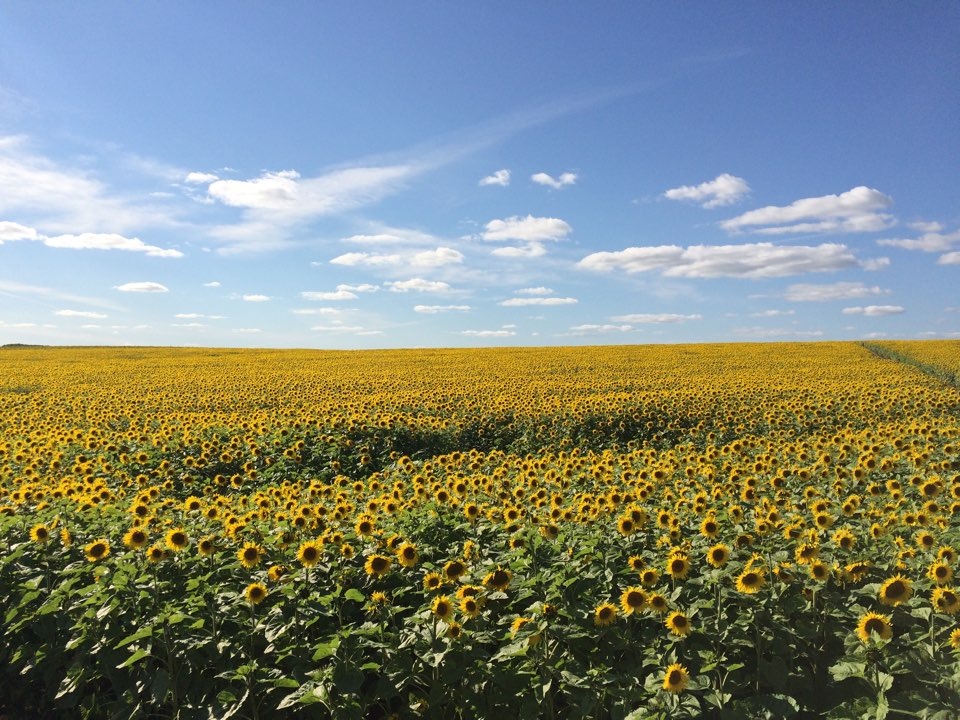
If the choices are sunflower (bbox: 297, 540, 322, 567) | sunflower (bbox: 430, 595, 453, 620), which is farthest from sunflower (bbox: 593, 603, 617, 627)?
sunflower (bbox: 297, 540, 322, 567)

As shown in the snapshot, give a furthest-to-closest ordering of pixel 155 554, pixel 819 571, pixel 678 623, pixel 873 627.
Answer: pixel 155 554, pixel 819 571, pixel 678 623, pixel 873 627

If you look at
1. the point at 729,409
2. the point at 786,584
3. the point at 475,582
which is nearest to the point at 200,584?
the point at 475,582

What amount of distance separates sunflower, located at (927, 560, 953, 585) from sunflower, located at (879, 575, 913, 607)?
10.9 inches

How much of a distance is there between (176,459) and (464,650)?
39.6ft

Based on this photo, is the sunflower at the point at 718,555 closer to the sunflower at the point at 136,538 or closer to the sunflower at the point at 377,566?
the sunflower at the point at 377,566

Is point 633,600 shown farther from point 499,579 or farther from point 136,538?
point 136,538

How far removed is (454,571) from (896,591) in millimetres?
3344

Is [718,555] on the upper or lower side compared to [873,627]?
upper

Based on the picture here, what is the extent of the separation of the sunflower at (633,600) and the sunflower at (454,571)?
1342 millimetres

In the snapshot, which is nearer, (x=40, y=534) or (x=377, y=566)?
(x=377, y=566)

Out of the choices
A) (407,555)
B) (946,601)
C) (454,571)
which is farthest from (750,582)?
(407,555)

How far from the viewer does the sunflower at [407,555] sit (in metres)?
5.64

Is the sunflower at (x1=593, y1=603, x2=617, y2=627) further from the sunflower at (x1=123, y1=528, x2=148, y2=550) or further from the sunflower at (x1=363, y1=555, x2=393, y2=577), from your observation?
the sunflower at (x1=123, y1=528, x2=148, y2=550)

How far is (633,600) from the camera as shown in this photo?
16.1 ft
